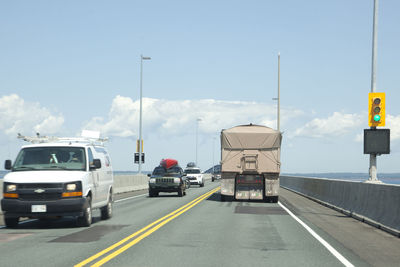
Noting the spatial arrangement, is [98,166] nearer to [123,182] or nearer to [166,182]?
[166,182]

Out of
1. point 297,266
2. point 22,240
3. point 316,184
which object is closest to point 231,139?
point 316,184

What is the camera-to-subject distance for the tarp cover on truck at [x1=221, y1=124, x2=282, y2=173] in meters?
26.4

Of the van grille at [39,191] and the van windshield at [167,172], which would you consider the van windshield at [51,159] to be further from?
the van windshield at [167,172]

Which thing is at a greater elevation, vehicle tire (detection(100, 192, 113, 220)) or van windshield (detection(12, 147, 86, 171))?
van windshield (detection(12, 147, 86, 171))

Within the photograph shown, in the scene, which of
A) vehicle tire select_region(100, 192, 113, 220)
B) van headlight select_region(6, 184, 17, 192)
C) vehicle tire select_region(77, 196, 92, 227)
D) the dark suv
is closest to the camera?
van headlight select_region(6, 184, 17, 192)

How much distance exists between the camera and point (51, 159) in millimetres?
15516

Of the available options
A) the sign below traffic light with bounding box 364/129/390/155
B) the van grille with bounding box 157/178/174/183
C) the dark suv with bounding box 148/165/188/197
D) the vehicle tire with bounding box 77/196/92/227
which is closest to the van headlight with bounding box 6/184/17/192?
the vehicle tire with bounding box 77/196/92/227

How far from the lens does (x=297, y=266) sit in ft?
30.6

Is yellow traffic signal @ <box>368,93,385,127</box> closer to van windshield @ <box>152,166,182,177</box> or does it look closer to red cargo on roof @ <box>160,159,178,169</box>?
van windshield @ <box>152,166,182,177</box>

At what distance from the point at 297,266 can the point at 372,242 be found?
12.7ft

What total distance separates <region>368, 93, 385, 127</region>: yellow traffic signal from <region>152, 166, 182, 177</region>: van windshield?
1396 centimetres

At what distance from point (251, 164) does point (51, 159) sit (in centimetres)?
1255

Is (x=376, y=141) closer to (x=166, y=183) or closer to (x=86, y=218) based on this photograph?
(x=86, y=218)

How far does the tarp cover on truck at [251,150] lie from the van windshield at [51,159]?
1170cm
